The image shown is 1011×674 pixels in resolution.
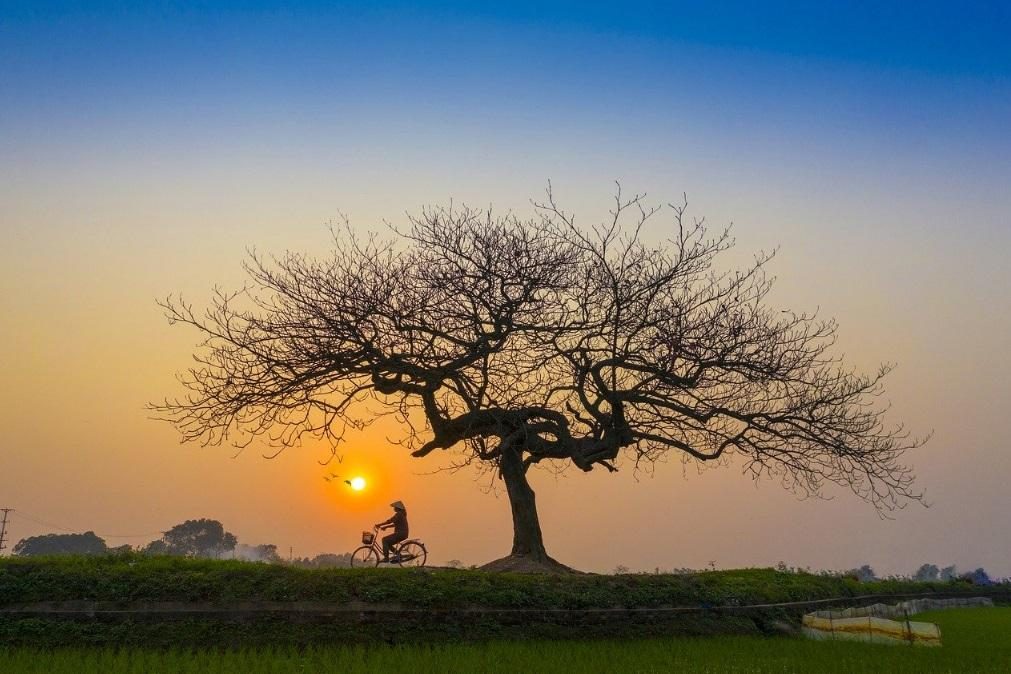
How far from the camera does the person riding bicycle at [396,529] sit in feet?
67.4

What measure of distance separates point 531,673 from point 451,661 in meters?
Answer: 1.28

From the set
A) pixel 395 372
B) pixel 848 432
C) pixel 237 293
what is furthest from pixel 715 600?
pixel 237 293

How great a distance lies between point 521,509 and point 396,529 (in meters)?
3.20

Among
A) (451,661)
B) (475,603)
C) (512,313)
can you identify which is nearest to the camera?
(451,661)

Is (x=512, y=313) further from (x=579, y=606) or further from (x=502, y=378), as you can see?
(x=579, y=606)

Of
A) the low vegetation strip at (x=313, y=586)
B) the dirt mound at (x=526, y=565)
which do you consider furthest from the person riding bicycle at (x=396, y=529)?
the low vegetation strip at (x=313, y=586)

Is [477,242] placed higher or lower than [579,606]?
higher

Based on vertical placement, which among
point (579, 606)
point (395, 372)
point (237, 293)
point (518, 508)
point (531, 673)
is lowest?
point (531, 673)

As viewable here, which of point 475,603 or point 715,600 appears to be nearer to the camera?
point 475,603

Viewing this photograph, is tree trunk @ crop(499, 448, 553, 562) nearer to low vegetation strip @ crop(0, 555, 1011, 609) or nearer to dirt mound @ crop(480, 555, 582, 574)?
dirt mound @ crop(480, 555, 582, 574)

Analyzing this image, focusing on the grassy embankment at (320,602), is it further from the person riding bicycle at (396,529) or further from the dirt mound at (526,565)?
the person riding bicycle at (396,529)

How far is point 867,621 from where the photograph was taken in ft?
50.8

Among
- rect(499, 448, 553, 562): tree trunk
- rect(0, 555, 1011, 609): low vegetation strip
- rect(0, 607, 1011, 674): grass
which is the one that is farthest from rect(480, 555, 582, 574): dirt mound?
rect(0, 607, 1011, 674): grass

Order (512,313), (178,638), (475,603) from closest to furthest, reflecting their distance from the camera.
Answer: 1. (178,638)
2. (475,603)
3. (512,313)
